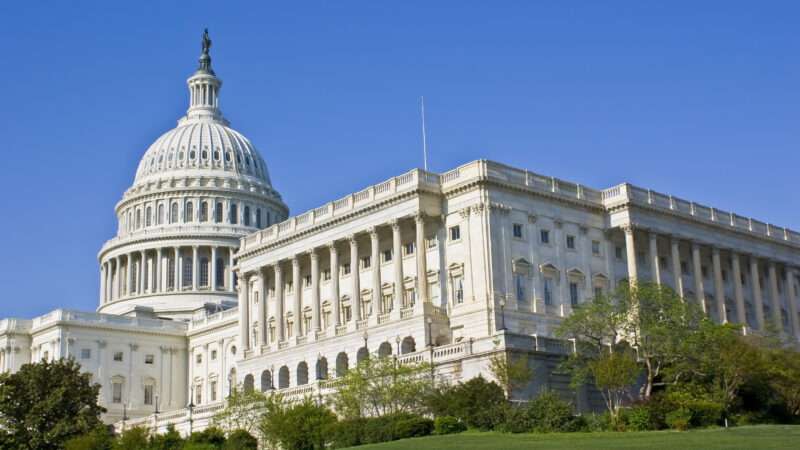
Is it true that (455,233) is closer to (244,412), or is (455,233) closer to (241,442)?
(244,412)

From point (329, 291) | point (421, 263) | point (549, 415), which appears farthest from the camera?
point (329, 291)

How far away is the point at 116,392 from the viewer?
12456 centimetres

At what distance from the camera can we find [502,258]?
85312mm

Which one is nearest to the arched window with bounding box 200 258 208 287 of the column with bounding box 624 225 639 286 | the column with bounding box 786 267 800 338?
the column with bounding box 624 225 639 286

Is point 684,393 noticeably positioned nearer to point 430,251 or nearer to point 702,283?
point 430,251

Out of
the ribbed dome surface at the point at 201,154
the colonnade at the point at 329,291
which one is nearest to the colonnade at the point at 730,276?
the colonnade at the point at 329,291

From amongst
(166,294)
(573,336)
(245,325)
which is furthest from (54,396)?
(166,294)

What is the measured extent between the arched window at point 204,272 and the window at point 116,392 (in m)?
24.3

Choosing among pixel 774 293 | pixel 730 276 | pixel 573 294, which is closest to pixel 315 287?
pixel 573 294

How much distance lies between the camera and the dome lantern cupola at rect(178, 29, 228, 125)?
169 m

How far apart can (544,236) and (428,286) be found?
10.1 metres

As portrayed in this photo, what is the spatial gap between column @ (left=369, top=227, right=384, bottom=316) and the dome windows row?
2478 inches

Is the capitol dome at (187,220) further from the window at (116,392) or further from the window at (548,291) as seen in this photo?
the window at (548,291)

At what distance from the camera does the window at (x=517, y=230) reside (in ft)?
286
